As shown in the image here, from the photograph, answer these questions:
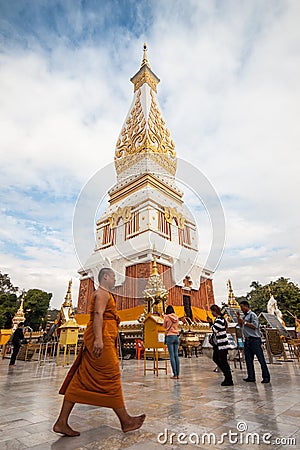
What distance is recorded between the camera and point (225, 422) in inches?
95.1

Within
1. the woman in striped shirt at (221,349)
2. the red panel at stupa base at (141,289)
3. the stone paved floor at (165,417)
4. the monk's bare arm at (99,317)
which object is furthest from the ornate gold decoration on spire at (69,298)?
the monk's bare arm at (99,317)

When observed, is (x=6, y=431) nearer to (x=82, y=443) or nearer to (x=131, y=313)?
(x=82, y=443)

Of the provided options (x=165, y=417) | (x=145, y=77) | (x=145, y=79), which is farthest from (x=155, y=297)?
(x=145, y=77)

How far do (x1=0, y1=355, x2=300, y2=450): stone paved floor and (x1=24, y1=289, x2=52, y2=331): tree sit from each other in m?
24.9

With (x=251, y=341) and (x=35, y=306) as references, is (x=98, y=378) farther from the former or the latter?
(x=35, y=306)

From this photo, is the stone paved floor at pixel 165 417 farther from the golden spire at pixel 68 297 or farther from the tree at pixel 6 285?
the tree at pixel 6 285

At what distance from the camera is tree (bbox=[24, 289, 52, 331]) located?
26.7m

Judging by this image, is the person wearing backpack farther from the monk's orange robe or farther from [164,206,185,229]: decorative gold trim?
[164,206,185,229]: decorative gold trim

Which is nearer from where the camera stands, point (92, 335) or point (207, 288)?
point (92, 335)

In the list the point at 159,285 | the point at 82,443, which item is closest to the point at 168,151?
the point at 159,285

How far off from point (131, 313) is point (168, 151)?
1384cm

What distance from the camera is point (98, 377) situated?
7.36 feet

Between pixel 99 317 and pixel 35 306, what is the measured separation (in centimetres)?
2799

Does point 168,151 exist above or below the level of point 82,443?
above
